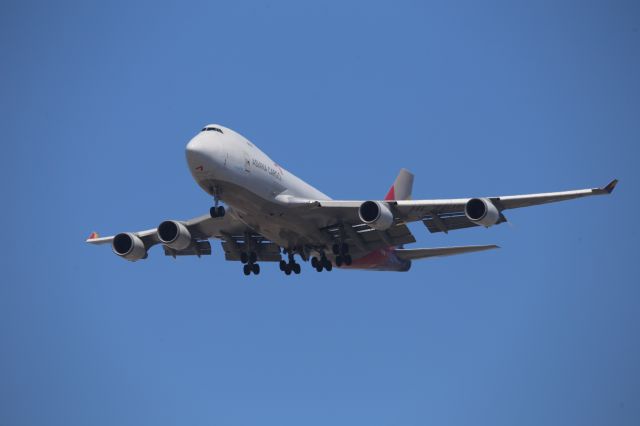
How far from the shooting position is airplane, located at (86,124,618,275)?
37.5m

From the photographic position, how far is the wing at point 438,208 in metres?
37.9

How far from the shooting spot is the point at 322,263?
1735 inches

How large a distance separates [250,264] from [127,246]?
5.92 meters

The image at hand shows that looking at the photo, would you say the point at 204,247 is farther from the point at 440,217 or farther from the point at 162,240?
the point at 440,217

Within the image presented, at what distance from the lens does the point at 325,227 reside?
140ft

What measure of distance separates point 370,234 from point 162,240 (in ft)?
31.0

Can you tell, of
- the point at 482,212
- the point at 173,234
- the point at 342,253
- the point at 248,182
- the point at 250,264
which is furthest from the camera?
the point at 250,264

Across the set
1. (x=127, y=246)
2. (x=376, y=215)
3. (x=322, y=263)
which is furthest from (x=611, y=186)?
(x=127, y=246)

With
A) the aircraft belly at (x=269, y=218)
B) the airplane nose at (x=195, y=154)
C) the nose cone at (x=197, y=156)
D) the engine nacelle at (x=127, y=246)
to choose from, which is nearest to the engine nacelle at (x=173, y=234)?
the engine nacelle at (x=127, y=246)

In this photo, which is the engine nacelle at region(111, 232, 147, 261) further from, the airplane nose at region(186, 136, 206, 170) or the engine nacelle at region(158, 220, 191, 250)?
the airplane nose at region(186, 136, 206, 170)

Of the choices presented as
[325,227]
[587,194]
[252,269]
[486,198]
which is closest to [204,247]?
[252,269]

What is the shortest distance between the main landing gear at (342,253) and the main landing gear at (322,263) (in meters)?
0.73

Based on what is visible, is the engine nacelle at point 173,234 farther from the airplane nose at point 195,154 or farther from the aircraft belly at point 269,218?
the airplane nose at point 195,154

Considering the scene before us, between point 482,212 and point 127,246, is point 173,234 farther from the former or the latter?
point 482,212
